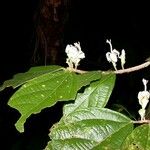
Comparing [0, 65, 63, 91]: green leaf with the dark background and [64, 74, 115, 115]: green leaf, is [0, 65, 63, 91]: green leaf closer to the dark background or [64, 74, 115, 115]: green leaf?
[64, 74, 115, 115]: green leaf

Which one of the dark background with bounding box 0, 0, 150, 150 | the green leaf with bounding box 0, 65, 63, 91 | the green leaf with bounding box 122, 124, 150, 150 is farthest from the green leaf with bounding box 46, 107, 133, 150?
the dark background with bounding box 0, 0, 150, 150

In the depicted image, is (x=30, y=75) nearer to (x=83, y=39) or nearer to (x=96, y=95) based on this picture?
(x=96, y=95)

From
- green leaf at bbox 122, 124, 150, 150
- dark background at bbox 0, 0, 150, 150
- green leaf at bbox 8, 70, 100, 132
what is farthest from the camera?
dark background at bbox 0, 0, 150, 150

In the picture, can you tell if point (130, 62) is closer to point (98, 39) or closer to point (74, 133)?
point (98, 39)

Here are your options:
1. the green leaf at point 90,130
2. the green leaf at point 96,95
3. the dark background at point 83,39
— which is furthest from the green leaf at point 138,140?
the dark background at point 83,39

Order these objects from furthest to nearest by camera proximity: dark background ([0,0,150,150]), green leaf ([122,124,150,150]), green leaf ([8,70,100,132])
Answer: dark background ([0,0,150,150])
green leaf ([8,70,100,132])
green leaf ([122,124,150,150])

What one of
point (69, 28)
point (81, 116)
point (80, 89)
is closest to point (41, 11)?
point (69, 28)

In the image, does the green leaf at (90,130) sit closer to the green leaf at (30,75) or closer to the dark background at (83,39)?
the green leaf at (30,75)
